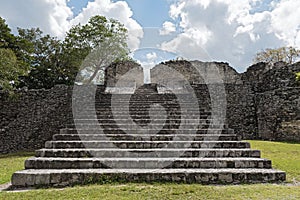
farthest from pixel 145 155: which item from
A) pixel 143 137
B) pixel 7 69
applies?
pixel 7 69

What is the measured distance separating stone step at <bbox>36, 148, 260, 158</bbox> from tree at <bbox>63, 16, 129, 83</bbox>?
13786mm

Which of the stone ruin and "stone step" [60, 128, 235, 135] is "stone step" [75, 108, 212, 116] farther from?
"stone step" [60, 128, 235, 135]

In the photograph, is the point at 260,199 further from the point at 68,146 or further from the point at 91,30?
the point at 91,30

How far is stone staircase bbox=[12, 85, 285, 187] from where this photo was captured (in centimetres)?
363

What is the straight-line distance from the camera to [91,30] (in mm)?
17984

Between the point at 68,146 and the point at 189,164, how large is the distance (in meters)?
2.20

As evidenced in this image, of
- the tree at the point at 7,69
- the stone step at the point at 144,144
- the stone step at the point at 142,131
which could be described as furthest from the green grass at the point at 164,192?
the tree at the point at 7,69

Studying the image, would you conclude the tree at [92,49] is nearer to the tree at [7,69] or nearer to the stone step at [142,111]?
the tree at [7,69]

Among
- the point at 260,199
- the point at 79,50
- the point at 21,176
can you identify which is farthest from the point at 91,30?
the point at 260,199

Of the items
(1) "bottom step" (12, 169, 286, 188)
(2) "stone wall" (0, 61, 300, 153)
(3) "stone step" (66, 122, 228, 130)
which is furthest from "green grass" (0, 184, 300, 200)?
(2) "stone wall" (0, 61, 300, 153)

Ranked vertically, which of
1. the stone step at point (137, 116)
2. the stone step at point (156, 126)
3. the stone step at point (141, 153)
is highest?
the stone step at point (137, 116)

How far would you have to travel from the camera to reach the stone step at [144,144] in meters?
4.71

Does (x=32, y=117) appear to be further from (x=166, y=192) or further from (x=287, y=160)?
(x=287, y=160)

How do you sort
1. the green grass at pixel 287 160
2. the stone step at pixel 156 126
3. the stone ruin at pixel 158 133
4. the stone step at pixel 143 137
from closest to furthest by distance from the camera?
1. the stone ruin at pixel 158 133
2. the green grass at pixel 287 160
3. the stone step at pixel 143 137
4. the stone step at pixel 156 126
